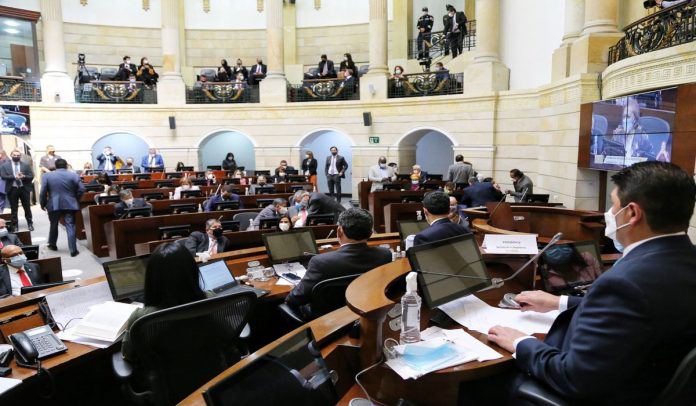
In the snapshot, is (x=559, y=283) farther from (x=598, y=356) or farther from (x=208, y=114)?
(x=208, y=114)

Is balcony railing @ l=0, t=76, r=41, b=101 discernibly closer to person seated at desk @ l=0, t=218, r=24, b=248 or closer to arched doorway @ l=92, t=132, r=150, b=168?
arched doorway @ l=92, t=132, r=150, b=168

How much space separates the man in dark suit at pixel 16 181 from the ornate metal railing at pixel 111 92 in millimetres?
6533

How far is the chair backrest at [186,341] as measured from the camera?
2.16m

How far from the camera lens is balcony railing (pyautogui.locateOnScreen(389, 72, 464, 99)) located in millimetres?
13945

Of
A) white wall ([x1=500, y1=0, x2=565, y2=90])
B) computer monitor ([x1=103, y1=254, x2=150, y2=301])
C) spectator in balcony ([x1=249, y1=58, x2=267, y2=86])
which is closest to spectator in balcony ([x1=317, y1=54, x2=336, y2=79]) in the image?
spectator in balcony ([x1=249, y1=58, x2=267, y2=86])

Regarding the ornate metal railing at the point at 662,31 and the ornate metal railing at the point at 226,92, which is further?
the ornate metal railing at the point at 226,92

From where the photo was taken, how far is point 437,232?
11.4 ft

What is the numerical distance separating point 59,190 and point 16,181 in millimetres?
2628

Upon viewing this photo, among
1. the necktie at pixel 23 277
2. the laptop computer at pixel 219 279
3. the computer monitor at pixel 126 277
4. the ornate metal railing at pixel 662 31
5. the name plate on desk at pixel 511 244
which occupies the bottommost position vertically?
the necktie at pixel 23 277

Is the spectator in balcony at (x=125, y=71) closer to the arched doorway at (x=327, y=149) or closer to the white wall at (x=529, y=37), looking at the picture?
A: the arched doorway at (x=327, y=149)

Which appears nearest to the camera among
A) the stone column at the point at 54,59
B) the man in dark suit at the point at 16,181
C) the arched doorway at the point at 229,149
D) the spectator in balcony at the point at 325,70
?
the man in dark suit at the point at 16,181

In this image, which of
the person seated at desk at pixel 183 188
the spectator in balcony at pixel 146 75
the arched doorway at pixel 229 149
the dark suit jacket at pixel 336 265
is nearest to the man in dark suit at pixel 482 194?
the dark suit jacket at pixel 336 265

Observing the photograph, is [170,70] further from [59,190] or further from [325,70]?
[59,190]

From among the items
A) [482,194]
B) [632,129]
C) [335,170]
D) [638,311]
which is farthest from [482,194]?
[638,311]
